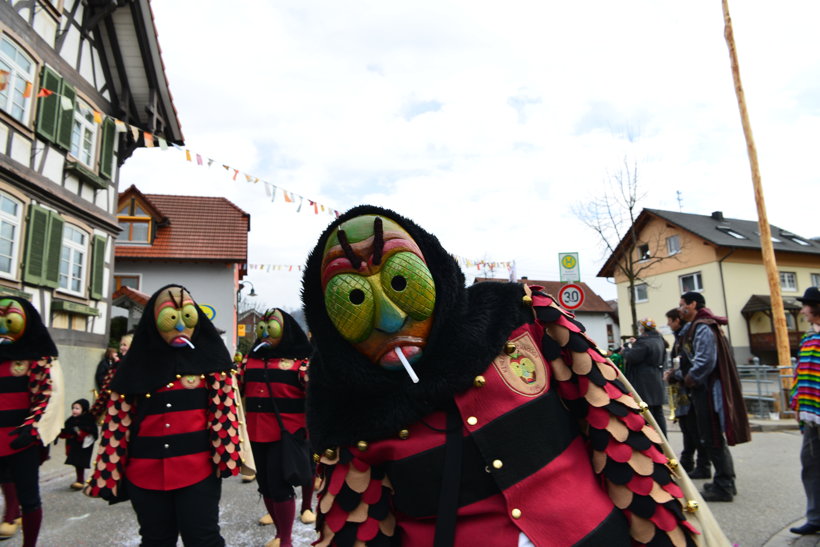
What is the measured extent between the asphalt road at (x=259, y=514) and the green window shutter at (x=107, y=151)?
702 cm

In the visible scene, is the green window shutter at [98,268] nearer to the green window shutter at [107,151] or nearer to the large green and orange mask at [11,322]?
the green window shutter at [107,151]

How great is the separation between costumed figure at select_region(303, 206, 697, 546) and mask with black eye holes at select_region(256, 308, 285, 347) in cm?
354

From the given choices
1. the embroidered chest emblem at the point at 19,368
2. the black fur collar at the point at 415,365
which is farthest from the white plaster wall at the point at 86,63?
the black fur collar at the point at 415,365

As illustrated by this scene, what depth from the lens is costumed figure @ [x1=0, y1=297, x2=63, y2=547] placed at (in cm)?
406

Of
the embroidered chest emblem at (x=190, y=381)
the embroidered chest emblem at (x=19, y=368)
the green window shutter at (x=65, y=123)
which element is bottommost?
the embroidered chest emblem at (x=190, y=381)

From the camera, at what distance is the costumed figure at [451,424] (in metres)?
1.49

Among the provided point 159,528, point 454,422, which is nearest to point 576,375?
point 454,422

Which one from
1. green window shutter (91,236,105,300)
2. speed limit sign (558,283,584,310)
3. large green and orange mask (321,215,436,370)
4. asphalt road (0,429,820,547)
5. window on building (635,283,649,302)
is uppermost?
window on building (635,283,649,302)

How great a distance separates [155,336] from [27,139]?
8.10m

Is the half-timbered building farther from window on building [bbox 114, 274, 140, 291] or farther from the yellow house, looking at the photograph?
the yellow house

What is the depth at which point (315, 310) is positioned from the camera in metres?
1.67

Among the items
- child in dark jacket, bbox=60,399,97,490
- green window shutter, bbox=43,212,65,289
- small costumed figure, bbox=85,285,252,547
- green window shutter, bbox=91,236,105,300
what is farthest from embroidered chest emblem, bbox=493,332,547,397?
green window shutter, bbox=91,236,105,300

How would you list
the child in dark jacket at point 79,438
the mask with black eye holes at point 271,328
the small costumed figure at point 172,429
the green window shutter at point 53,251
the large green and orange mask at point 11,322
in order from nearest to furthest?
the small costumed figure at point 172,429 → the large green and orange mask at point 11,322 → the mask with black eye holes at point 271,328 → the child in dark jacket at point 79,438 → the green window shutter at point 53,251

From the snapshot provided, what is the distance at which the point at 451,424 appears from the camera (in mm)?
1554
